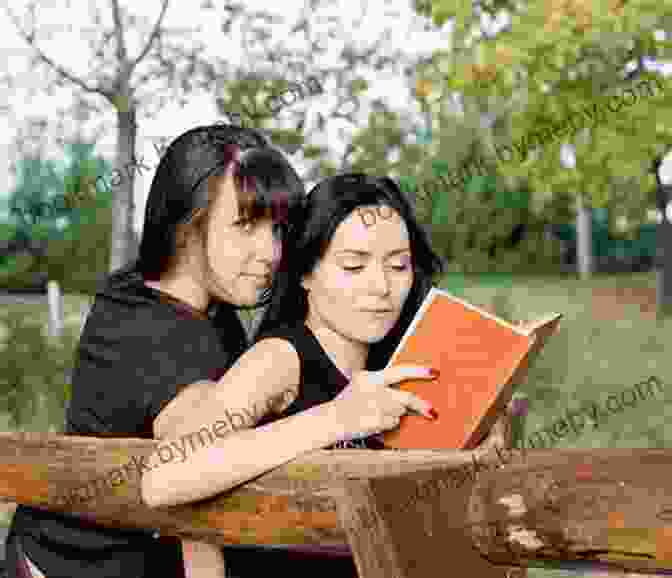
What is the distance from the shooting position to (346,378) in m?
2.24

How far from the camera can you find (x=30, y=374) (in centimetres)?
898

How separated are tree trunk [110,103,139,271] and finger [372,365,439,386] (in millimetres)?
5411

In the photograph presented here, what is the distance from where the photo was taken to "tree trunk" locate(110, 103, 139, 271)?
7.36 m

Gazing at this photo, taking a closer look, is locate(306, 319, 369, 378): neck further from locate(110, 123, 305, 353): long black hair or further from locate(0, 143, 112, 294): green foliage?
locate(0, 143, 112, 294): green foliage

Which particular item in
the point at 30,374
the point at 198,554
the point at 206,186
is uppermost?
the point at 206,186

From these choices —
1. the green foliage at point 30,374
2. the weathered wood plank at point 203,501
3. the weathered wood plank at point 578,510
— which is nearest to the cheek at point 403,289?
the weathered wood plank at point 203,501

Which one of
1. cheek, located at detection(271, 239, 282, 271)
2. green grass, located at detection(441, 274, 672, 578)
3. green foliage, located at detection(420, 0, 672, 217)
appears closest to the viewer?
cheek, located at detection(271, 239, 282, 271)

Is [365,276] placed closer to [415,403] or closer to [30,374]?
[415,403]

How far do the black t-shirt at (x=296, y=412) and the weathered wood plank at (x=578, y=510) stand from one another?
1.54 ft

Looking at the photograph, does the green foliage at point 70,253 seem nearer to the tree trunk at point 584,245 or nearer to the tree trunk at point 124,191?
the tree trunk at point 124,191

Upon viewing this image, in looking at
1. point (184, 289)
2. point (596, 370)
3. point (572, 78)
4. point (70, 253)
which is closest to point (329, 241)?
point (184, 289)

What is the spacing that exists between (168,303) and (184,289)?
0.26ft

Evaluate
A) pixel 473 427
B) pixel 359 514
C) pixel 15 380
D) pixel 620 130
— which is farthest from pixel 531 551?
pixel 620 130

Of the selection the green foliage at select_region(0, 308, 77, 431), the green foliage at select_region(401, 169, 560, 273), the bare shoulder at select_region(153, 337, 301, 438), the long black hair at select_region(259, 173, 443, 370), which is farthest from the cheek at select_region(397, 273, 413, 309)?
the green foliage at select_region(401, 169, 560, 273)
